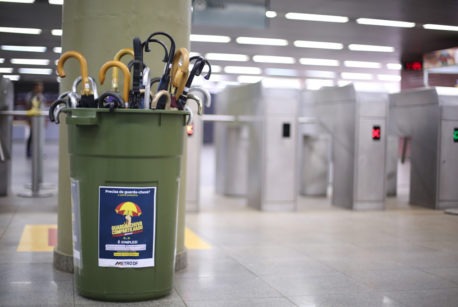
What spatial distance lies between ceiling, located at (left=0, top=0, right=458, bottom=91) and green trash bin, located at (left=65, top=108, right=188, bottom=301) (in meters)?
2.92

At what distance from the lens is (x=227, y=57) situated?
1938 centimetres

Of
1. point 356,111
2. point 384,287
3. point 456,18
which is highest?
point 456,18

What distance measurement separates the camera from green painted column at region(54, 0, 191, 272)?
4.57 metres

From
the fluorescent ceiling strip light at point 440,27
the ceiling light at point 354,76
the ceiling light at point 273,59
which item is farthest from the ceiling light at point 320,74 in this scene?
the fluorescent ceiling strip light at point 440,27

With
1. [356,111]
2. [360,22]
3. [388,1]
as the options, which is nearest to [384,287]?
[356,111]

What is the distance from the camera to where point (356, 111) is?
9.20m

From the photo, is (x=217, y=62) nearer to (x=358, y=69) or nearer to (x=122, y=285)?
(x=358, y=69)

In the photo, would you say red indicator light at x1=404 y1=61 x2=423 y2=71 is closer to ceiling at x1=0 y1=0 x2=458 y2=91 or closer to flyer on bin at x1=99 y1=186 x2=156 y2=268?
ceiling at x1=0 y1=0 x2=458 y2=91

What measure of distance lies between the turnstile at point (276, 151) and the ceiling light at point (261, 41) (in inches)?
266

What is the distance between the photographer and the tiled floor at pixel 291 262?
158 inches

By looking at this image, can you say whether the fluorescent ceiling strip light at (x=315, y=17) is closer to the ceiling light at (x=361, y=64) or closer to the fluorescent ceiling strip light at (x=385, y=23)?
the fluorescent ceiling strip light at (x=385, y=23)

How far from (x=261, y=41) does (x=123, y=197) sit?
41.8ft

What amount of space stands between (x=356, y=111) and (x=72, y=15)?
17.7 feet

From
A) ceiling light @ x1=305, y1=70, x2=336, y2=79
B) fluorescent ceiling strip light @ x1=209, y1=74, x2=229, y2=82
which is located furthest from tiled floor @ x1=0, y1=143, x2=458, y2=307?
fluorescent ceiling strip light @ x1=209, y1=74, x2=229, y2=82
